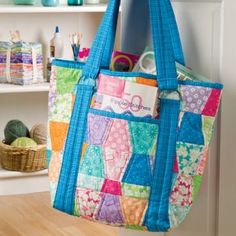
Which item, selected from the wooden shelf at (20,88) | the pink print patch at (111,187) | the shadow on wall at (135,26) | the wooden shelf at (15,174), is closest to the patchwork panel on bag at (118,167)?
the pink print patch at (111,187)

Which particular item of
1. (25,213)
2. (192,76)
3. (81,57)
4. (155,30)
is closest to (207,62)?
(192,76)

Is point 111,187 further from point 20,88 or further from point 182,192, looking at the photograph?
point 20,88

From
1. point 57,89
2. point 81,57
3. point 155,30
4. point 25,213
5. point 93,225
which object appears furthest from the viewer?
point 81,57

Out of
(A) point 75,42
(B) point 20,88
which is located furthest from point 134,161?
(A) point 75,42

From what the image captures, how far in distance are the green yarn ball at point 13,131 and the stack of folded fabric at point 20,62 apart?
23cm

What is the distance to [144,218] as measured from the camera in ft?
3.45

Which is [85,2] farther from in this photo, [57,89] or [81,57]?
[57,89]

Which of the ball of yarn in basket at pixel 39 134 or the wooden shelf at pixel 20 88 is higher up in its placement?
the wooden shelf at pixel 20 88

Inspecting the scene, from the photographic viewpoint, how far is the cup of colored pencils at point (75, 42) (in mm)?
3283

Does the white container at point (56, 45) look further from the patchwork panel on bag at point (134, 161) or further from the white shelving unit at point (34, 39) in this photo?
the patchwork panel on bag at point (134, 161)

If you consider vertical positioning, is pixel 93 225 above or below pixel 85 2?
below

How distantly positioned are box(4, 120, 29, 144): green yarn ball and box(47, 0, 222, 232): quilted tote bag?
216cm

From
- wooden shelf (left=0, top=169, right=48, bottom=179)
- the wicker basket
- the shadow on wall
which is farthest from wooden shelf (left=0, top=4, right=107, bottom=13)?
the shadow on wall

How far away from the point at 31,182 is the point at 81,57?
75 cm
